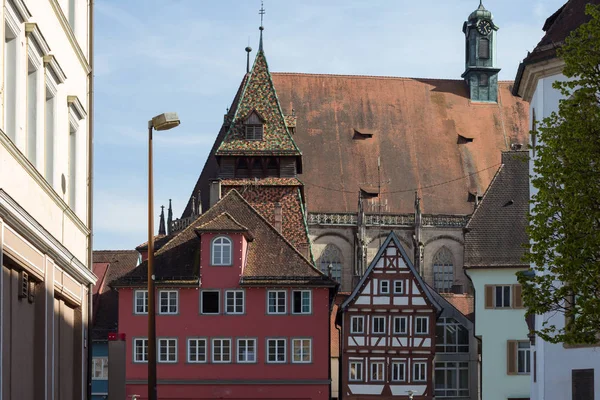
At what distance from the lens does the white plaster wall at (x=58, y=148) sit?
47.8 ft

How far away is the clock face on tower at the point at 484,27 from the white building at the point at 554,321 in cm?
5561

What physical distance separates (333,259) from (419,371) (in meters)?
20.0

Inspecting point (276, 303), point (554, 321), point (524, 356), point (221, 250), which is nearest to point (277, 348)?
point (276, 303)

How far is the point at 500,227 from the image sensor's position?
46.8m

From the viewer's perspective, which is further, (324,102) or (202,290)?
(324,102)

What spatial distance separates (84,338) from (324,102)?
57.2m

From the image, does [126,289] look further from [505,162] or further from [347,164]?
[347,164]

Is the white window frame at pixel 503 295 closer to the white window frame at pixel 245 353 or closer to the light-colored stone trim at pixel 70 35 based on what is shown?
the white window frame at pixel 245 353

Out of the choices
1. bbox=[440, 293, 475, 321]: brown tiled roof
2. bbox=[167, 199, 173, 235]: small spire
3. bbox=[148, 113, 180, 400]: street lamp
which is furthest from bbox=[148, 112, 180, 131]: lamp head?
bbox=[167, 199, 173, 235]: small spire

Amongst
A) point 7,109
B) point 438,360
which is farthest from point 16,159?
point 438,360

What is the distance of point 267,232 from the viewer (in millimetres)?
50844

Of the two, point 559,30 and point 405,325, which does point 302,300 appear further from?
point 559,30

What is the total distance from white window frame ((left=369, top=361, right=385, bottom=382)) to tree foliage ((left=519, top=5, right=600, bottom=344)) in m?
35.5

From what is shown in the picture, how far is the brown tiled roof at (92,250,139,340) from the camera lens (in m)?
59.2
